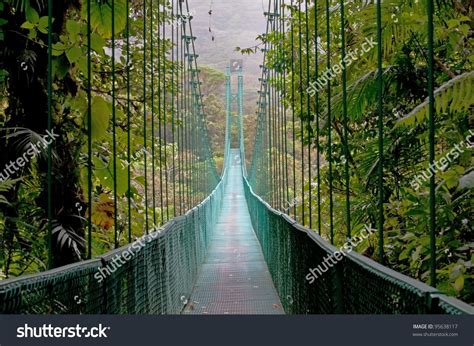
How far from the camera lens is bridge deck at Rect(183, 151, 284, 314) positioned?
14.6 ft

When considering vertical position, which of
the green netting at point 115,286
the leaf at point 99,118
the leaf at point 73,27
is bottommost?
the green netting at point 115,286

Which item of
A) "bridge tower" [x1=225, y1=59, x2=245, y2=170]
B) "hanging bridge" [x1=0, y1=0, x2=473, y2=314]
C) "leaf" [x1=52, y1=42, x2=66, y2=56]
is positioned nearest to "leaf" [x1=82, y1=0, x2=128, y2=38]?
"hanging bridge" [x1=0, y1=0, x2=473, y2=314]

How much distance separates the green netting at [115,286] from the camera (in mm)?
1232

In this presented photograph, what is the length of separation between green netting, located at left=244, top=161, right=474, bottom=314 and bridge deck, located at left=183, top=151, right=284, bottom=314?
83cm

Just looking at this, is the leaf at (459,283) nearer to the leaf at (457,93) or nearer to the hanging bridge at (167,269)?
the hanging bridge at (167,269)

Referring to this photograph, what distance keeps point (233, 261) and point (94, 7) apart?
4964 mm

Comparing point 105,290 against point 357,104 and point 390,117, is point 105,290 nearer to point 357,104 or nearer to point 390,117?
point 357,104

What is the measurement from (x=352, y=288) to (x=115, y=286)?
27.5 inches

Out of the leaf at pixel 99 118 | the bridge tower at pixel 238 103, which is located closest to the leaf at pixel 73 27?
the leaf at pixel 99 118

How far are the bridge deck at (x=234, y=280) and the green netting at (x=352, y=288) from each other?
83 cm

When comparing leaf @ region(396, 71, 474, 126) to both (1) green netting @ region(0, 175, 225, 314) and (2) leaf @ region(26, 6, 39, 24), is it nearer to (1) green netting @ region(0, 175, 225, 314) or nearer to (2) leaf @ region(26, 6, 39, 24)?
(1) green netting @ region(0, 175, 225, 314)

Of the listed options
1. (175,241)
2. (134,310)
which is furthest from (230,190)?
(134,310)

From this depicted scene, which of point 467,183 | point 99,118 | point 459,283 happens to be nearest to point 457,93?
point 467,183

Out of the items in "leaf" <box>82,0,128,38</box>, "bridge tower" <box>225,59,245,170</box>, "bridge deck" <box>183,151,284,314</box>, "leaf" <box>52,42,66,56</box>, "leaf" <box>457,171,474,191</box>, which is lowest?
"bridge deck" <box>183,151,284,314</box>
